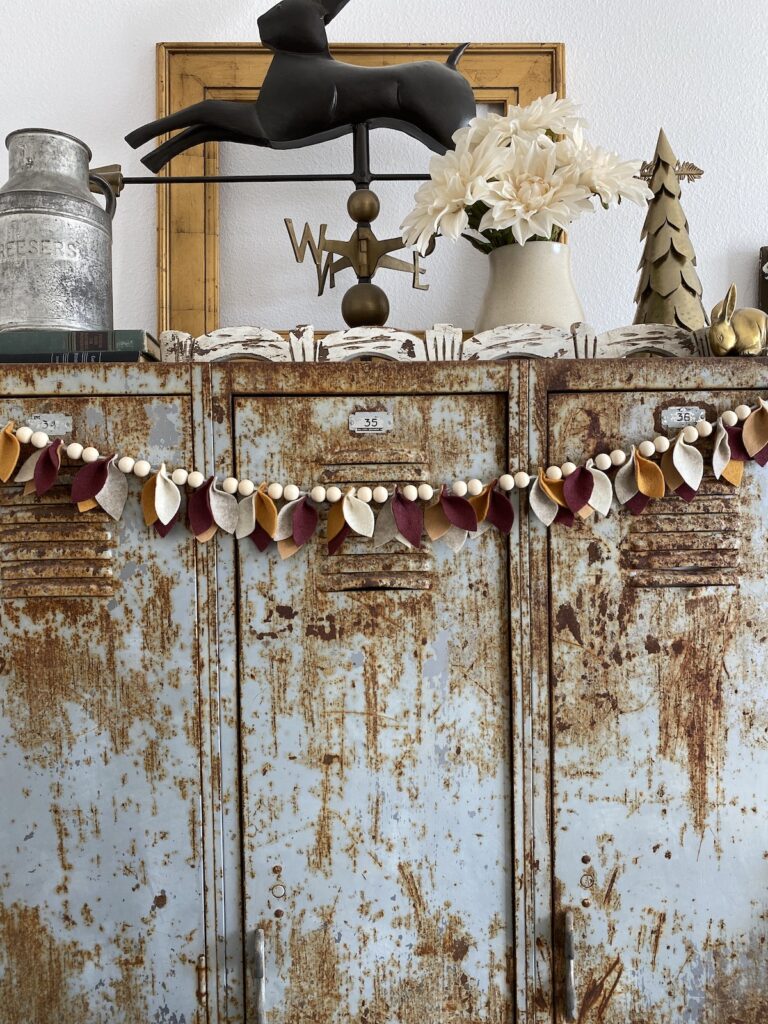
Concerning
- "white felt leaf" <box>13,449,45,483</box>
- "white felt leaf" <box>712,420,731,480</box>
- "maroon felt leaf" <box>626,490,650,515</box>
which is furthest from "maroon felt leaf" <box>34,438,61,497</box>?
"white felt leaf" <box>712,420,731,480</box>

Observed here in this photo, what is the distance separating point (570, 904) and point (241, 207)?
1.54m

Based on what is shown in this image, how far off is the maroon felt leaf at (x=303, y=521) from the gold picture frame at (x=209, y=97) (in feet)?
2.27

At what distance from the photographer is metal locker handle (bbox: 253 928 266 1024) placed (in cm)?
108

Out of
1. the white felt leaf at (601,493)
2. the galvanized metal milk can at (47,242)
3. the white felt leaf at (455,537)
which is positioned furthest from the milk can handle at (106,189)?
the white felt leaf at (601,493)

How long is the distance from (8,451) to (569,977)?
3.86 feet

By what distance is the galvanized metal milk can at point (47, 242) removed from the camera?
117 cm

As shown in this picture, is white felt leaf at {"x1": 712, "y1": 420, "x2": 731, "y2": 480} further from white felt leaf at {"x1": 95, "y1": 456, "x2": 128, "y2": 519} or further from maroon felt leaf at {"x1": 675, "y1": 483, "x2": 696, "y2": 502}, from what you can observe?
white felt leaf at {"x1": 95, "y1": 456, "x2": 128, "y2": 519}

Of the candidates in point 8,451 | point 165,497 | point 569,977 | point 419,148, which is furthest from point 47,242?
point 569,977

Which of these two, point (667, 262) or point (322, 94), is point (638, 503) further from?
point (322, 94)

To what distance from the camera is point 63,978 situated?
3.58 ft

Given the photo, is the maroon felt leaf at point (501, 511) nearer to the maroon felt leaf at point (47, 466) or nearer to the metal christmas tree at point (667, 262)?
the metal christmas tree at point (667, 262)

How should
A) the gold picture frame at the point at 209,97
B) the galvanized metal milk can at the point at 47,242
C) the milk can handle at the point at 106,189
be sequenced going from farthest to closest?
1. the gold picture frame at the point at 209,97
2. the milk can handle at the point at 106,189
3. the galvanized metal milk can at the point at 47,242

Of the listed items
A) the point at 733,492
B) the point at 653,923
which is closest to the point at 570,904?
the point at 653,923

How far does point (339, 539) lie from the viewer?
1.09 m
